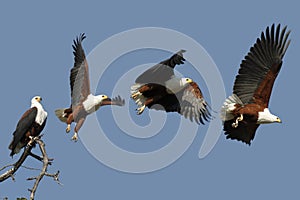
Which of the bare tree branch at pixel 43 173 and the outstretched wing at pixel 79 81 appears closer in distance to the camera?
the bare tree branch at pixel 43 173

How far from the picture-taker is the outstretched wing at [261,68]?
40.9 ft

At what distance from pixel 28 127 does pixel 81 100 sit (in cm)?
127

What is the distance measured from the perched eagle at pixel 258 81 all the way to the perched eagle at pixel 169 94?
42cm

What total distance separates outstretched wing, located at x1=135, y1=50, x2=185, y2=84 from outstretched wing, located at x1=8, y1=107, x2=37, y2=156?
187 centimetres

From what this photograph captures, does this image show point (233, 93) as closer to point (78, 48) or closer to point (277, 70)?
point (277, 70)

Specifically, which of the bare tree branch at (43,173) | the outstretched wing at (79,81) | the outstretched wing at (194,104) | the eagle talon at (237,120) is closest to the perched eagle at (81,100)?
the outstretched wing at (79,81)

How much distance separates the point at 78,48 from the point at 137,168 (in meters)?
2.19

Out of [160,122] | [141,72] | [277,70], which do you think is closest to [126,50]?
[141,72]

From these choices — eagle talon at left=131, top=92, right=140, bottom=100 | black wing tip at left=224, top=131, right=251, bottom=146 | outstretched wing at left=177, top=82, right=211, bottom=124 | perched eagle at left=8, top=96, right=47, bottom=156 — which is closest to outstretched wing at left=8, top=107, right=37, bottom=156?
perched eagle at left=8, top=96, right=47, bottom=156

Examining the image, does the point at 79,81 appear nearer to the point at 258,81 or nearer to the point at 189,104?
the point at 189,104

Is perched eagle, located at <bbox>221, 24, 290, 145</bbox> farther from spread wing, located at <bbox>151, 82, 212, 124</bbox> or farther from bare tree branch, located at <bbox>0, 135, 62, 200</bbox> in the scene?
bare tree branch, located at <bbox>0, 135, 62, 200</bbox>

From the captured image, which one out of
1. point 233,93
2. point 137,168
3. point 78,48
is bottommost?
point 137,168

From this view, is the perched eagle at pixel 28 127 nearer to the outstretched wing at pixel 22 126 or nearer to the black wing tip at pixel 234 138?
the outstretched wing at pixel 22 126

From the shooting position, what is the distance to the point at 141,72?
12.6 meters
